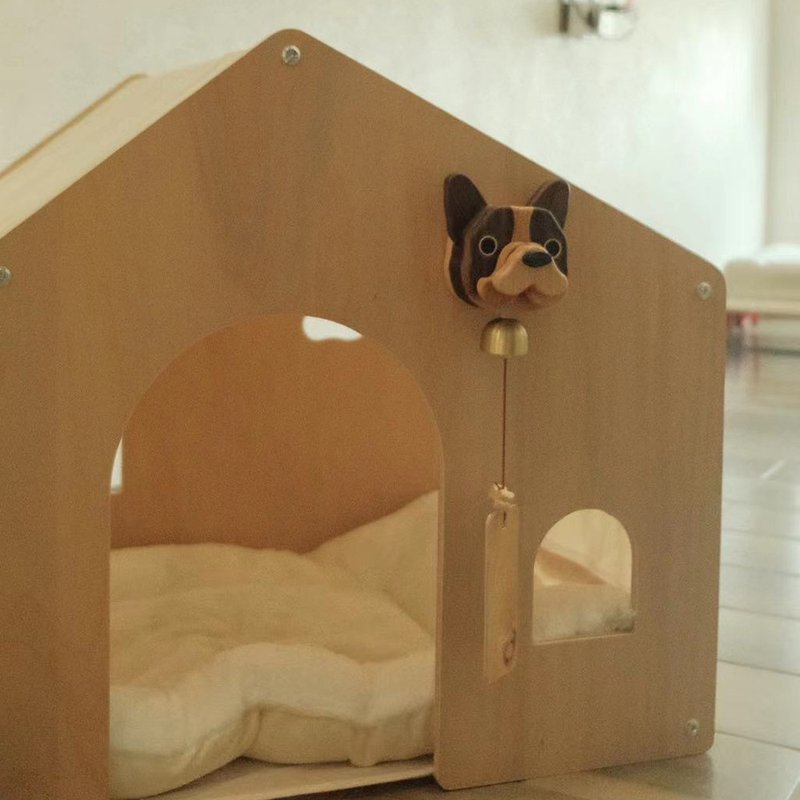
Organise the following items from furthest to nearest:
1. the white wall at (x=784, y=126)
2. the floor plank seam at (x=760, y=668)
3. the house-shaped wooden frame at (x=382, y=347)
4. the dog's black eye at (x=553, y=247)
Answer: the white wall at (x=784, y=126) < the floor plank seam at (x=760, y=668) < the dog's black eye at (x=553, y=247) < the house-shaped wooden frame at (x=382, y=347)

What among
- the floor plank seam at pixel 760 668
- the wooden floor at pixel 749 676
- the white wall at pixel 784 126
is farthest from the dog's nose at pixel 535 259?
the white wall at pixel 784 126

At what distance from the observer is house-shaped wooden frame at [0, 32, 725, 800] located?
2.75ft

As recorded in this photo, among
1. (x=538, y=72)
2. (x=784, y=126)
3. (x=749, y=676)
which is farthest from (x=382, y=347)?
(x=784, y=126)

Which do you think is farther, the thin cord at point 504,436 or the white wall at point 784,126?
the white wall at point 784,126

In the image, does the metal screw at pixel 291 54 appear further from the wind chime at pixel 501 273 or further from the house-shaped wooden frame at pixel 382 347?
the wind chime at pixel 501 273

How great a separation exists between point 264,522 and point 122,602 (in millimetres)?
238

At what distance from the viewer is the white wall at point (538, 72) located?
161 centimetres

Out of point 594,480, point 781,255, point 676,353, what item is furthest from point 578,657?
point 781,255

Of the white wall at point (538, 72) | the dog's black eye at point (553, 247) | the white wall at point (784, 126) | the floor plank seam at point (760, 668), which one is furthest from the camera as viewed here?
the white wall at point (784, 126)

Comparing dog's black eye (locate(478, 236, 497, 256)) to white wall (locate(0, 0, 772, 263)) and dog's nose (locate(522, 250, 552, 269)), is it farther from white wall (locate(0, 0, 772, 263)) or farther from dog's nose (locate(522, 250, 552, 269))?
white wall (locate(0, 0, 772, 263))

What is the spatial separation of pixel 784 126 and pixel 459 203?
4418 millimetres

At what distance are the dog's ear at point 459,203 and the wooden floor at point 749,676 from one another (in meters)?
0.45

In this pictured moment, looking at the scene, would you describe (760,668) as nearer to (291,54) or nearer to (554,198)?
(554,198)

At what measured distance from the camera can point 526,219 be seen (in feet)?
3.09
